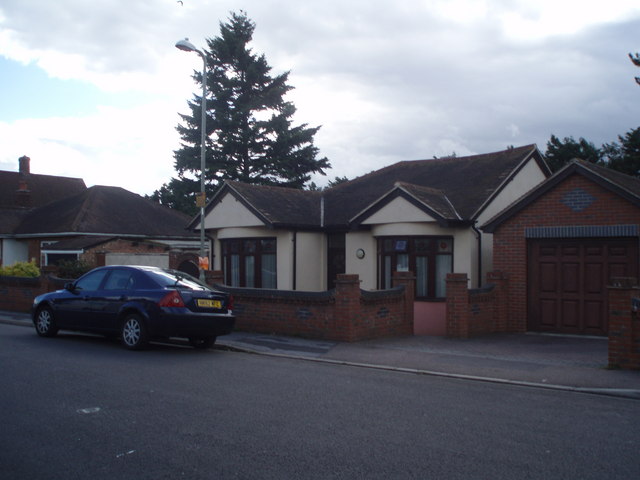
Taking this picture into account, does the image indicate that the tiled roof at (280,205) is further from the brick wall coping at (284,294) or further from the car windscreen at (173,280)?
the car windscreen at (173,280)

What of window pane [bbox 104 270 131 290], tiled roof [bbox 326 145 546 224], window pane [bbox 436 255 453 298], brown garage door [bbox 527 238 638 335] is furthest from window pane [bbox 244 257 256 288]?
brown garage door [bbox 527 238 638 335]

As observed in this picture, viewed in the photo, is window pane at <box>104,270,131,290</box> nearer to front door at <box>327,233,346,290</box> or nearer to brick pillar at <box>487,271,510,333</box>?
brick pillar at <box>487,271,510,333</box>

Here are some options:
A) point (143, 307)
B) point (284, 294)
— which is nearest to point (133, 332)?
point (143, 307)

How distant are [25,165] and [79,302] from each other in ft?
118

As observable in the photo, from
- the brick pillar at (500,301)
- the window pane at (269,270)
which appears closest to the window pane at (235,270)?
the window pane at (269,270)

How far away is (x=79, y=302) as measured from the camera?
12.1 metres

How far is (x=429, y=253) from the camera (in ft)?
54.6

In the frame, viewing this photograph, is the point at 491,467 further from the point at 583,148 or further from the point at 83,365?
the point at 583,148

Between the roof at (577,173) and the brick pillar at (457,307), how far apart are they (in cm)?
216

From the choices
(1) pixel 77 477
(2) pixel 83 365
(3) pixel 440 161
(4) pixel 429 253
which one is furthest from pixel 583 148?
(1) pixel 77 477

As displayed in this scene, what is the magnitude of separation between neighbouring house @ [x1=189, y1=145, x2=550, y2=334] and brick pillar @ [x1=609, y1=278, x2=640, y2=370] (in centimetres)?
630

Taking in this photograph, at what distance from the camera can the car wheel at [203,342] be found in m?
11.8

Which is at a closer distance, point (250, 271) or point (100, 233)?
point (250, 271)

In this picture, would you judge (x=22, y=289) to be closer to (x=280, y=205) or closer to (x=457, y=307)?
(x=280, y=205)
